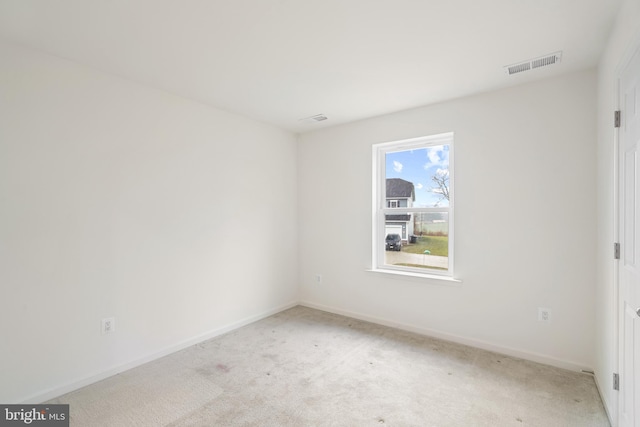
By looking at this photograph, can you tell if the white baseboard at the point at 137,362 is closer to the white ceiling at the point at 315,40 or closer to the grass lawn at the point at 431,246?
the grass lawn at the point at 431,246

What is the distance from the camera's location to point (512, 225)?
286 centimetres

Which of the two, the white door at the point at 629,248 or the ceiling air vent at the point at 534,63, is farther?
the ceiling air vent at the point at 534,63

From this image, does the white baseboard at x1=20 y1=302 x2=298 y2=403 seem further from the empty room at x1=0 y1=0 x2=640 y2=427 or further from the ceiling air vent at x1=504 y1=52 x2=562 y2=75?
the ceiling air vent at x1=504 y1=52 x2=562 y2=75

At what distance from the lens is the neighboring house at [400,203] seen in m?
3.66

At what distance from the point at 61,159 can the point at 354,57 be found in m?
2.38

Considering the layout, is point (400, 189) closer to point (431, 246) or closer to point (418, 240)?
point (418, 240)

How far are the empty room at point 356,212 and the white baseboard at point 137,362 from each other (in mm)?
14

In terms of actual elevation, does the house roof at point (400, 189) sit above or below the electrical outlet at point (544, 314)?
above

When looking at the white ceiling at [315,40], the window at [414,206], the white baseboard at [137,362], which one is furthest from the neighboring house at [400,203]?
the white baseboard at [137,362]

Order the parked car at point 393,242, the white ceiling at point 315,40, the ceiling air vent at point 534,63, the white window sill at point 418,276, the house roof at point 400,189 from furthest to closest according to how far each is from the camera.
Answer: the parked car at point 393,242
the house roof at point 400,189
the white window sill at point 418,276
the ceiling air vent at point 534,63
the white ceiling at point 315,40

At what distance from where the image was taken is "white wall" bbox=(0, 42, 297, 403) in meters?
2.14

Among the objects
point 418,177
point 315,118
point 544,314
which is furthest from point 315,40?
point 544,314

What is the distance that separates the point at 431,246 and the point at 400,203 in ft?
2.08

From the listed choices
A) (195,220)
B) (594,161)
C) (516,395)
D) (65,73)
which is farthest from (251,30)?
(516,395)
